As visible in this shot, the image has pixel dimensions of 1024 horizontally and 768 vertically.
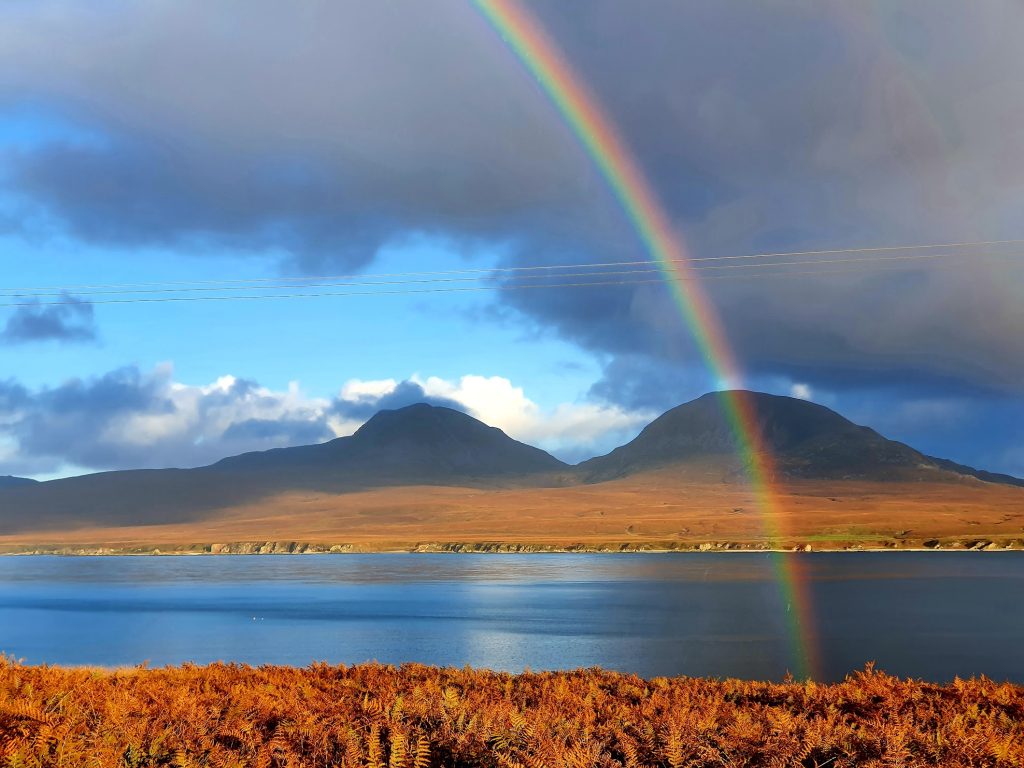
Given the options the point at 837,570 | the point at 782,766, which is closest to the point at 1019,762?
the point at 782,766

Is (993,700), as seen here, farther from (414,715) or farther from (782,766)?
(414,715)

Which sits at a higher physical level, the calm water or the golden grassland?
the golden grassland

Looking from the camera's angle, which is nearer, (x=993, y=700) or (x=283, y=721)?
(x=283, y=721)

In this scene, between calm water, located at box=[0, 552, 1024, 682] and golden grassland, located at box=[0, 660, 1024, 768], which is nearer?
golden grassland, located at box=[0, 660, 1024, 768]

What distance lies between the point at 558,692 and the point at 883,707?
3.96 m

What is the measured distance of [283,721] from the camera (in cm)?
1012

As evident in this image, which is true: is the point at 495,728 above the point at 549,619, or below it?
above

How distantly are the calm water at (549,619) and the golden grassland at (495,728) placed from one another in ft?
76.9

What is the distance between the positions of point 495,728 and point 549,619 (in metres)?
55.5

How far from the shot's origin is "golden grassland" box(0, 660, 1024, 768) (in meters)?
8.48

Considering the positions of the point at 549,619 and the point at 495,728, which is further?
the point at 549,619

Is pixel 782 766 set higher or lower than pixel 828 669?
higher

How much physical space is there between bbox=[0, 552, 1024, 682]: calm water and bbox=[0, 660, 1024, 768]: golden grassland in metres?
23.4

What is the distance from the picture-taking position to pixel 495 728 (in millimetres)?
9352
